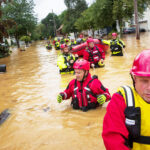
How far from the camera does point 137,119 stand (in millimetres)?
1800

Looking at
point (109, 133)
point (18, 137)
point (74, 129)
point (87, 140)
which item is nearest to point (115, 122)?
point (109, 133)

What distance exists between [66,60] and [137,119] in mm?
7258

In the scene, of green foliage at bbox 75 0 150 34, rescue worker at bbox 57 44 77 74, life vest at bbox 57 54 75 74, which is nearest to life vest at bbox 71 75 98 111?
rescue worker at bbox 57 44 77 74

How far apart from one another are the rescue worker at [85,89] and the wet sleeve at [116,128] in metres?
2.31

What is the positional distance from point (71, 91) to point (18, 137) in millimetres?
1500

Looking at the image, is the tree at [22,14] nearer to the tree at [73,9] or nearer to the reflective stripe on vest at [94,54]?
the tree at [73,9]

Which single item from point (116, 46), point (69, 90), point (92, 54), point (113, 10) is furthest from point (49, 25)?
point (69, 90)

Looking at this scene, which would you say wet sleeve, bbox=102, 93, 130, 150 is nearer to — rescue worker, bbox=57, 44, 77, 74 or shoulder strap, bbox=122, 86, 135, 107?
shoulder strap, bbox=122, 86, 135, 107

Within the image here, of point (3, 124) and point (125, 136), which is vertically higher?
point (125, 136)

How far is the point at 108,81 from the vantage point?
7.36 metres

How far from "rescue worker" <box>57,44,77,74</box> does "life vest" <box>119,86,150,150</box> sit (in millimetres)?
6812

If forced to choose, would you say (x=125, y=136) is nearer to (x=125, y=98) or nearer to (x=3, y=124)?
(x=125, y=98)

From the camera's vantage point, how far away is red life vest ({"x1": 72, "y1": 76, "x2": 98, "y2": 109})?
14.4 feet

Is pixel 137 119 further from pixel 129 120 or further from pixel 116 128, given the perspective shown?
pixel 116 128
